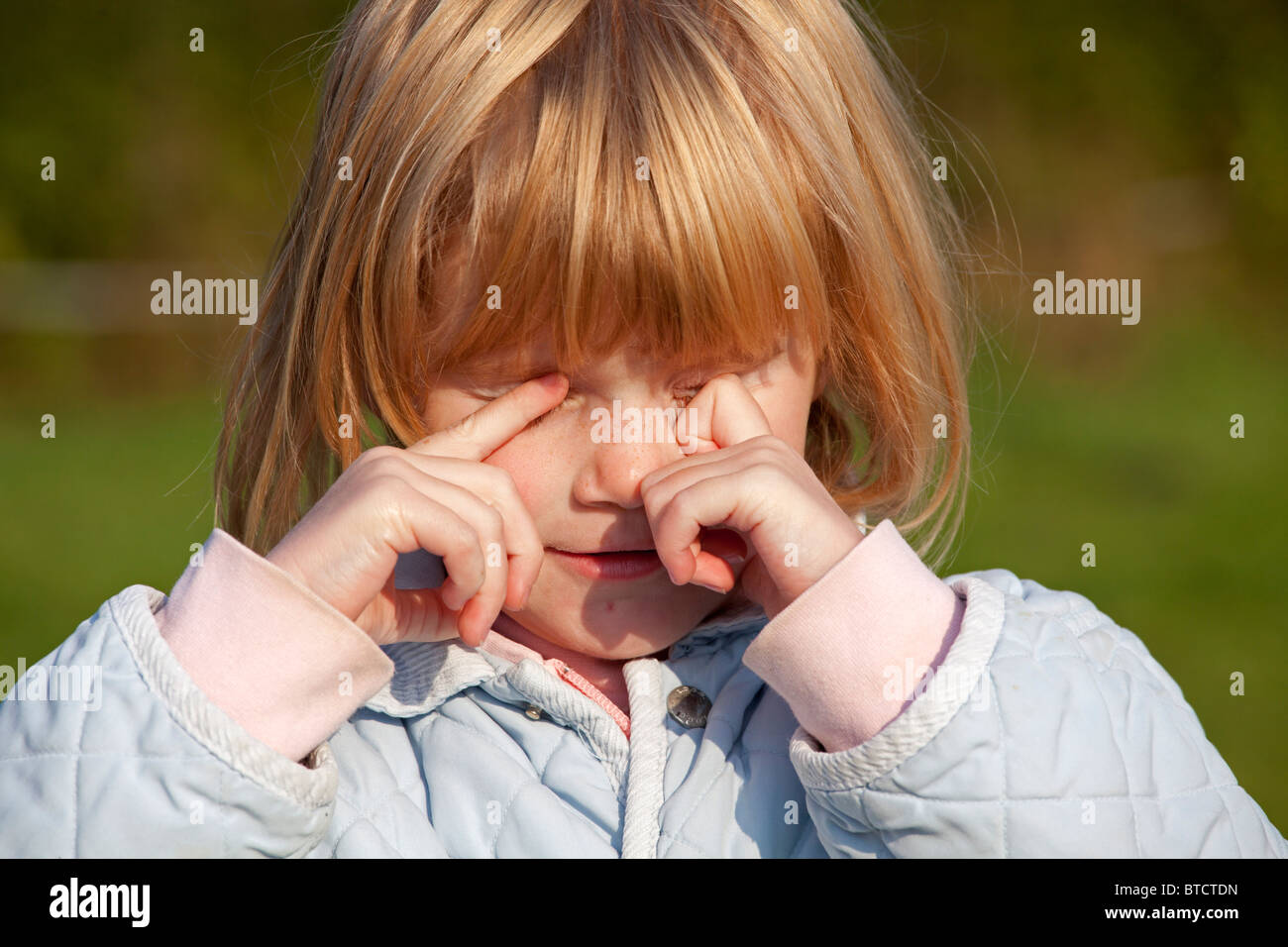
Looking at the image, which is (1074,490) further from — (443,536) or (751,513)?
(443,536)

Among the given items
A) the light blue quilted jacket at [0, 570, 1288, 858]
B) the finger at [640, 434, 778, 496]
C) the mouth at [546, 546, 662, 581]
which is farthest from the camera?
the mouth at [546, 546, 662, 581]

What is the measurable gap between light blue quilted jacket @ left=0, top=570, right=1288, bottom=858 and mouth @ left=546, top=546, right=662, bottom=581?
0.43 ft

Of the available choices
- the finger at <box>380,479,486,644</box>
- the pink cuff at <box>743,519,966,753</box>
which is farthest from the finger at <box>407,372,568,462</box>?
the pink cuff at <box>743,519,966,753</box>

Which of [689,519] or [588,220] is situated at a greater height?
[588,220]

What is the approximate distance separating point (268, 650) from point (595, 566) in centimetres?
39

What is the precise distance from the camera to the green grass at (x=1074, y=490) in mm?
4109

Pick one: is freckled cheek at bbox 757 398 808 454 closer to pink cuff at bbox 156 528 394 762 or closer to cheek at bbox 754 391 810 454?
cheek at bbox 754 391 810 454

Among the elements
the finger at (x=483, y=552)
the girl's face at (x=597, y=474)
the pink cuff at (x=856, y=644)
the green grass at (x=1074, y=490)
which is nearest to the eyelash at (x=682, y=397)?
the girl's face at (x=597, y=474)

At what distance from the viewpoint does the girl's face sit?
57.9 inches

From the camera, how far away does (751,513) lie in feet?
4.58

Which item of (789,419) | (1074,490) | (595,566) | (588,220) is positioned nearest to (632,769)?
(595,566)

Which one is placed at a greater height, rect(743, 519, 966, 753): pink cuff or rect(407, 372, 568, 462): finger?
rect(407, 372, 568, 462): finger

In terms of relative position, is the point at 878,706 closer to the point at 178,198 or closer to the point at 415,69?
the point at 415,69

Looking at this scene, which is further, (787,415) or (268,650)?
(787,415)
